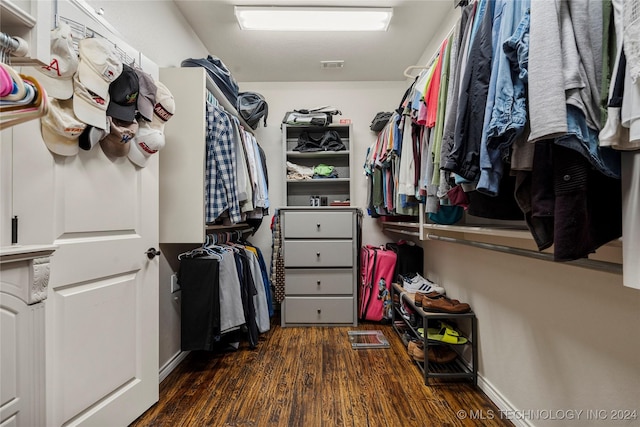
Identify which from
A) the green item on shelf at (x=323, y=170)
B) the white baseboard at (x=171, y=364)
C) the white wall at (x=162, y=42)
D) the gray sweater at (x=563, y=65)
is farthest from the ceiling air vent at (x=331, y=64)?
the white baseboard at (x=171, y=364)

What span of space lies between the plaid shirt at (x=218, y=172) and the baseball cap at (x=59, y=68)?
2.84 ft

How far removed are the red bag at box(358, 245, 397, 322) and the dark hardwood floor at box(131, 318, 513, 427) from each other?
507 mm

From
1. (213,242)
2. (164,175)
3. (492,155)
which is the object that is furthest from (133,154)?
(492,155)

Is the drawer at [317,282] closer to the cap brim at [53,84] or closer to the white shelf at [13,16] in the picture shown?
the cap brim at [53,84]

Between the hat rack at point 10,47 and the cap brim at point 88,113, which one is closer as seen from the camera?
the hat rack at point 10,47

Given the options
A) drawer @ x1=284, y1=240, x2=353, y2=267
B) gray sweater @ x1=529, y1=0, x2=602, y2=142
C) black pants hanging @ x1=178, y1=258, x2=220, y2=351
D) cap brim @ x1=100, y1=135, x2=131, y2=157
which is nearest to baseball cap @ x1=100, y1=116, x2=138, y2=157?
cap brim @ x1=100, y1=135, x2=131, y2=157

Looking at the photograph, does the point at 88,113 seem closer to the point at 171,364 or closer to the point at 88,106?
the point at 88,106

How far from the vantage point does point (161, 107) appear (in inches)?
57.3

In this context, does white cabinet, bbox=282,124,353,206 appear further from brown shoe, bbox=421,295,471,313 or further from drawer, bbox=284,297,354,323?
brown shoe, bbox=421,295,471,313

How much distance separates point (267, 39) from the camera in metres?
2.47

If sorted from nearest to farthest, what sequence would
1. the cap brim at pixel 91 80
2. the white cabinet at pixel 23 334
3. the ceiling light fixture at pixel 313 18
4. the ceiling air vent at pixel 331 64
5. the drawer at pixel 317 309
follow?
1. the white cabinet at pixel 23 334
2. the cap brim at pixel 91 80
3. the ceiling light fixture at pixel 313 18
4. the drawer at pixel 317 309
5. the ceiling air vent at pixel 331 64

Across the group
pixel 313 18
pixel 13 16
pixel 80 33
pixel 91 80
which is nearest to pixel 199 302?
pixel 91 80

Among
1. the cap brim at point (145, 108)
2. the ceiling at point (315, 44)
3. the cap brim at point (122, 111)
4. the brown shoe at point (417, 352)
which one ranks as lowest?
the brown shoe at point (417, 352)

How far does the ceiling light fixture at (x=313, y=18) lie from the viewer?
206 cm
